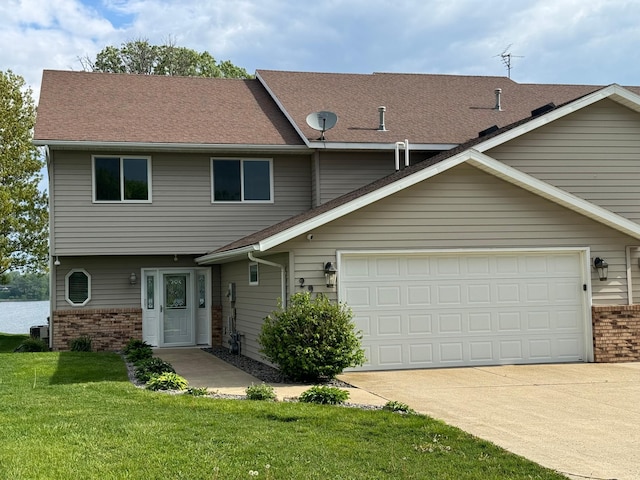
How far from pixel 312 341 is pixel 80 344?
7876 millimetres

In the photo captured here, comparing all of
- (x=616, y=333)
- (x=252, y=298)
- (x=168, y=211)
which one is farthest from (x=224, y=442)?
(x=168, y=211)

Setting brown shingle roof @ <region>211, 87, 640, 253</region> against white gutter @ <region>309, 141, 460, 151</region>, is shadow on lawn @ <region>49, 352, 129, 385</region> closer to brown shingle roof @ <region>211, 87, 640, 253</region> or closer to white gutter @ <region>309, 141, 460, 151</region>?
brown shingle roof @ <region>211, 87, 640, 253</region>

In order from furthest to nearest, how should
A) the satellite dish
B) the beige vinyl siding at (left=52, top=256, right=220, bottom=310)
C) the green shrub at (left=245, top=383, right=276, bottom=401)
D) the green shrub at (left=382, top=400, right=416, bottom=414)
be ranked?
1. the beige vinyl siding at (left=52, top=256, right=220, bottom=310)
2. the satellite dish
3. the green shrub at (left=245, top=383, right=276, bottom=401)
4. the green shrub at (left=382, top=400, right=416, bottom=414)

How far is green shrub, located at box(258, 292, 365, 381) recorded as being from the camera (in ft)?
37.5

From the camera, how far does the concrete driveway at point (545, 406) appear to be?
267 inches

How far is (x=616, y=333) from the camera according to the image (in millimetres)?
13836

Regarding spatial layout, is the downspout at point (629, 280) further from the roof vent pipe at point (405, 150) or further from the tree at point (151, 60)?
the tree at point (151, 60)

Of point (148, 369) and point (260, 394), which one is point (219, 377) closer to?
point (148, 369)

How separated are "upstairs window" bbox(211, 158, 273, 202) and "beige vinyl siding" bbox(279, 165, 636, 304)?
18.7ft

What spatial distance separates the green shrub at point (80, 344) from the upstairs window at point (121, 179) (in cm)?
325

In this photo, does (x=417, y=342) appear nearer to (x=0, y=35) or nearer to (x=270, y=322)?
(x=270, y=322)

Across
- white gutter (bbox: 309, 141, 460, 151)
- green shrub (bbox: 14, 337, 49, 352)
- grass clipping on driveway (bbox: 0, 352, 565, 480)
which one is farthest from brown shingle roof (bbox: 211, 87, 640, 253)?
green shrub (bbox: 14, 337, 49, 352)

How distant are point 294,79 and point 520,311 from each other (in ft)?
34.4

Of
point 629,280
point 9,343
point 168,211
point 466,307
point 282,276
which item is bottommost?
point 9,343
